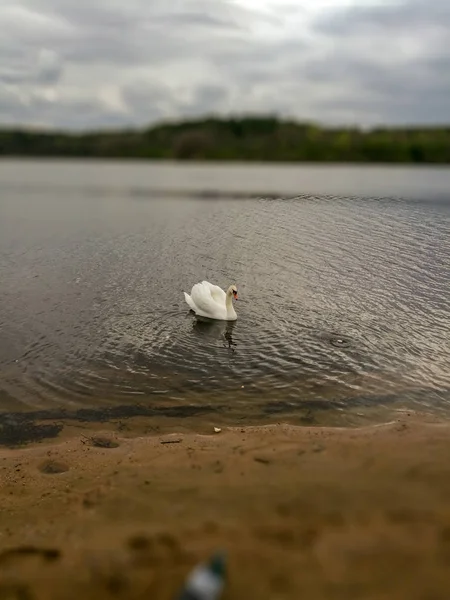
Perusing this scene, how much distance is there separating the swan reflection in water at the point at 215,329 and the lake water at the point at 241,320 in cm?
7

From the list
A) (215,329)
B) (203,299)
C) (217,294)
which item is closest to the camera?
(215,329)

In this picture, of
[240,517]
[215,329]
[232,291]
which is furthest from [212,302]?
[240,517]

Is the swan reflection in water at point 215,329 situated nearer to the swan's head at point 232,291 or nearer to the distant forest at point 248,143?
the swan's head at point 232,291

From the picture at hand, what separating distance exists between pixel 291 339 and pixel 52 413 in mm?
6160

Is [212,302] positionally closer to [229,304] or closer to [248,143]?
[229,304]

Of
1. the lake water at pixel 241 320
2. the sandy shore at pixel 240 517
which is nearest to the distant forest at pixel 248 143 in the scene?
the lake water at pixel 241 320

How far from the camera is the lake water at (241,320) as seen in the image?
11047mm

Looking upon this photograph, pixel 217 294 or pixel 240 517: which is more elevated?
pixel 240 517

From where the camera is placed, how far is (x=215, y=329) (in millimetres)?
15570

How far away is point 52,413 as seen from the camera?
10453 millimetres

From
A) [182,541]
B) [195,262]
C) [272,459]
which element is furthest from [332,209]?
[182,541]

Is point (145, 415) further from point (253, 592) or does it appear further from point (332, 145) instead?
point (332, 145)

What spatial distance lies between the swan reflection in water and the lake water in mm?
70

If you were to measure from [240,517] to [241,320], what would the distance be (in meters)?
10.3
